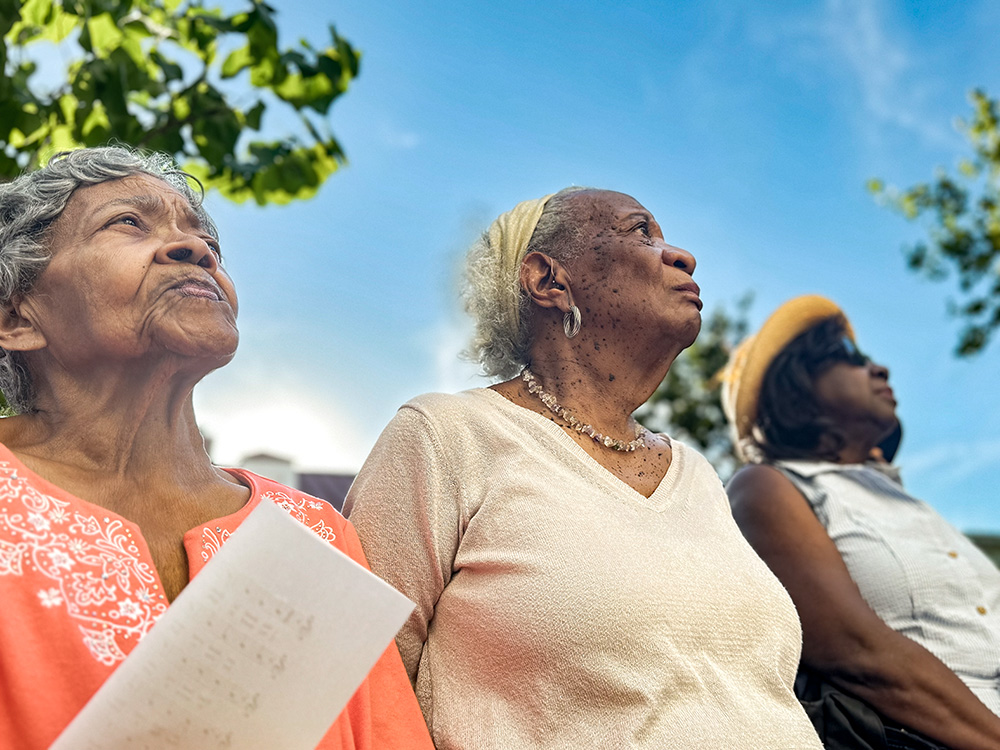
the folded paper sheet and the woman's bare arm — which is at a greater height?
the woman's bare arm

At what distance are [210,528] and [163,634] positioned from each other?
0.58 meters

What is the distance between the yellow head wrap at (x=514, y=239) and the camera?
8.61ft

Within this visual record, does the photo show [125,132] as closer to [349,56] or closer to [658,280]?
[349,56]

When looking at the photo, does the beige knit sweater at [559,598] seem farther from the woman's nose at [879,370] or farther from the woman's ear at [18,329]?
the woman's nose at [879,370]

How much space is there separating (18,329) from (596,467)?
4.46 ft

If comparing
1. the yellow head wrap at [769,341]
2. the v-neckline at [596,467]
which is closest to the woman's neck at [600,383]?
the v-neckline at [596,467]

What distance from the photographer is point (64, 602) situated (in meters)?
1.50

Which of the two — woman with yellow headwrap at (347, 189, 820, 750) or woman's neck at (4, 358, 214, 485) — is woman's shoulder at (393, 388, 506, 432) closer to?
woman with yellow headwrap at (347, 189, 820, 750)

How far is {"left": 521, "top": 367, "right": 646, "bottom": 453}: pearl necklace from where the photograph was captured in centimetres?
239

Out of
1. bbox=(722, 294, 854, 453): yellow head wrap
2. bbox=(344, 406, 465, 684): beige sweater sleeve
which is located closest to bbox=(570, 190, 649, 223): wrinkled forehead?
bbox=(344, 406, 465, 684): beige sweater sleeve

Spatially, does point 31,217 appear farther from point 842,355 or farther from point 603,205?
point 842,355

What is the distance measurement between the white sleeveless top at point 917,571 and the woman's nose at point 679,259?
117 cm

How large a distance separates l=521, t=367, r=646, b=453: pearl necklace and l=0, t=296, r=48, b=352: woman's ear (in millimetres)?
1224

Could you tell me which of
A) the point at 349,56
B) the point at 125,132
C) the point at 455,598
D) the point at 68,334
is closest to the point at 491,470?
the point at 455,598
